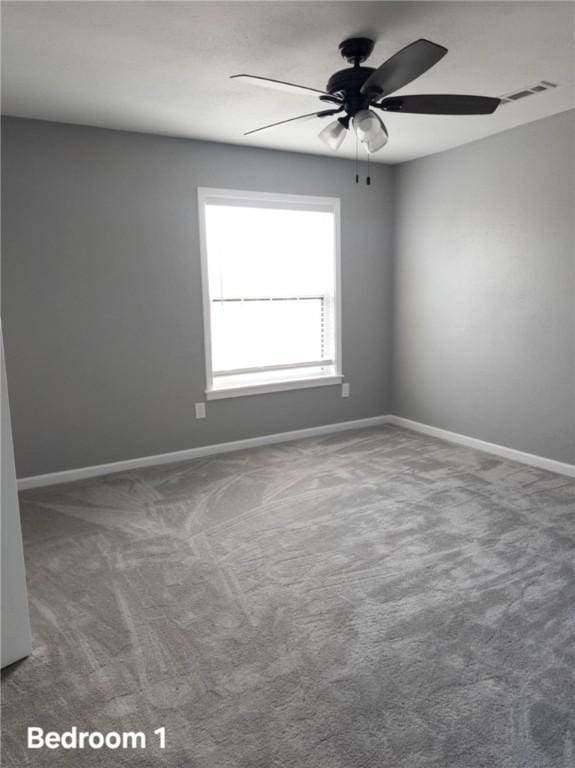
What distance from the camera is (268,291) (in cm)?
457

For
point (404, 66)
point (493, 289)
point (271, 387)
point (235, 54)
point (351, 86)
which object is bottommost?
point (271, 387)

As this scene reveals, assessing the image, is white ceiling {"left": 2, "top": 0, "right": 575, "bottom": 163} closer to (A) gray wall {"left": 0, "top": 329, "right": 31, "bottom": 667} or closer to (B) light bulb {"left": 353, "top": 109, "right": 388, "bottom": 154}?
(B) light bulb {"left": 353, "top": 109, "right": 388, "bottom": 154}

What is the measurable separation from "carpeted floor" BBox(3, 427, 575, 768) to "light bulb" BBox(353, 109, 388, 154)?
2.03 m

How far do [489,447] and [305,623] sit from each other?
274cm

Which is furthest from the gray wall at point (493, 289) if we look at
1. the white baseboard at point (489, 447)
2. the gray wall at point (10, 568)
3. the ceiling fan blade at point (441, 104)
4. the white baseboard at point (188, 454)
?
the gray wall at point (10, 568)

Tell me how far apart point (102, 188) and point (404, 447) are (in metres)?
3.14

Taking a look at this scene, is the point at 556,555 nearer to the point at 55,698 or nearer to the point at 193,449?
the point at 55,698

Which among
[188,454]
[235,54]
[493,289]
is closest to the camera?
[235,54]

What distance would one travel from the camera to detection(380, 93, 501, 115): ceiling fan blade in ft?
7.61

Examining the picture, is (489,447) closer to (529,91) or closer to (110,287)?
(529,91)

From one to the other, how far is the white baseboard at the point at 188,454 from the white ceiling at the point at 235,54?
2437 millimetres

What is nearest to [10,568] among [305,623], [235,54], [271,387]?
[305,623]

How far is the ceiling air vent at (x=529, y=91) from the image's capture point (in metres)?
3.03

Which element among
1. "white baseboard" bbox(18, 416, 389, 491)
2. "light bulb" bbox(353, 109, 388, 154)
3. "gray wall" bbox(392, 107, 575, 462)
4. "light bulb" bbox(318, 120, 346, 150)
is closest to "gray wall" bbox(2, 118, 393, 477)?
"white baseboard" bbox(18, 416, 389, 491)
